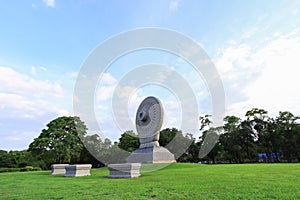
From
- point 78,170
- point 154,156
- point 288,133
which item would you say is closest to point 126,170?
point 78,170

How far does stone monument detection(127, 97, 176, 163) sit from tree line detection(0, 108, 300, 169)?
721cm

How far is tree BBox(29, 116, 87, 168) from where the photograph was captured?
819 inches

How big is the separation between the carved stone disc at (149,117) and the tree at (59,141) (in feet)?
23.3

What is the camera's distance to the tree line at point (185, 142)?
72.7 ft

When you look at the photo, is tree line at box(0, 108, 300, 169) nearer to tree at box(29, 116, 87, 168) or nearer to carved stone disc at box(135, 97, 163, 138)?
tree at box(29, 116, 87, 168)

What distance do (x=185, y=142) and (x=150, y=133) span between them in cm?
1570

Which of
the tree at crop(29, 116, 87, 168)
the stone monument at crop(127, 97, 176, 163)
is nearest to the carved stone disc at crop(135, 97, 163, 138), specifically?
the stone monument at crop(127, 97, 176, 163)

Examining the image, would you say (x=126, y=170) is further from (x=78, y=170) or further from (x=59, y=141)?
(x=59, y=141)

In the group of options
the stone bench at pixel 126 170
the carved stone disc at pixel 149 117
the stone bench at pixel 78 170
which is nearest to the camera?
the stone bench at pixel 126 170

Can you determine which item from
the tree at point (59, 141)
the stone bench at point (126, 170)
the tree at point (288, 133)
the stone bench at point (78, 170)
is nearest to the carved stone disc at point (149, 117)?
the tree at point (59, 141)

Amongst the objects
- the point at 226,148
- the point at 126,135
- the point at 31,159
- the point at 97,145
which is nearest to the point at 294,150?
the point at 226,148

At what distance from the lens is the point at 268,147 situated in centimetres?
2886

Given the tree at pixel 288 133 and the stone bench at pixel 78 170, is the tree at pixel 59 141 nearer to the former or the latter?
the stone bench at pixel 78 170

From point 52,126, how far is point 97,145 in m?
7.86
